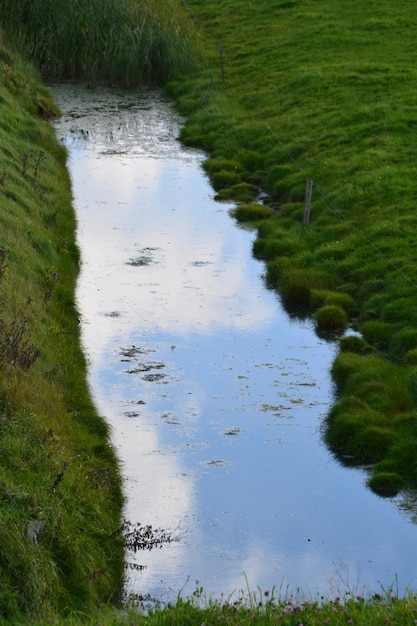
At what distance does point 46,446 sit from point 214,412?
3.52m

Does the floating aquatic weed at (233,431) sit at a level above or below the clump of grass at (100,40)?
above

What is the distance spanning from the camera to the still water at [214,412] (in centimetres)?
1136

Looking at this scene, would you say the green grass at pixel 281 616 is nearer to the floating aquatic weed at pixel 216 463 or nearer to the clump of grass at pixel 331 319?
the floating aquatic weed at pixel 216 463

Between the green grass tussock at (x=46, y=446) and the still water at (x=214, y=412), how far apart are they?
37 centimetres

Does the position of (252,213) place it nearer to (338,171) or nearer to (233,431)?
(338,171)

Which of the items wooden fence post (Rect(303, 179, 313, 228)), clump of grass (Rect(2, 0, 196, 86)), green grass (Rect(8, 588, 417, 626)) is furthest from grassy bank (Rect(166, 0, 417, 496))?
green grass (Rect(8, 588, 417, 626))

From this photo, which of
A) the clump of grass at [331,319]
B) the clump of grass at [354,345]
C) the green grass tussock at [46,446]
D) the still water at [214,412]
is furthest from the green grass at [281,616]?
the clump of grass at [331,319]

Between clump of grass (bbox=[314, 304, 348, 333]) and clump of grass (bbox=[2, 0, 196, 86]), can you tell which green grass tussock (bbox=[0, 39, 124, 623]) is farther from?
clump of grass (bbox=[2, 0, 196, 86])

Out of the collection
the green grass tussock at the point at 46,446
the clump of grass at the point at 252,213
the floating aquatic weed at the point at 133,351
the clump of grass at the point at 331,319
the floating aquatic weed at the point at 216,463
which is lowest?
the clump of grass at the point at 252,213

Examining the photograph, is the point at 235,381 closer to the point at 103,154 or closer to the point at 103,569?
the point at 103,569

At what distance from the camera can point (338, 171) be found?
24.0m

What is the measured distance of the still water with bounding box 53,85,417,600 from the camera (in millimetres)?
11359

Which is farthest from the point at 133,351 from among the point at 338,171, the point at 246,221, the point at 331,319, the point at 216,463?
the point at 338,171

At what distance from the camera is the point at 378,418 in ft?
46.2
